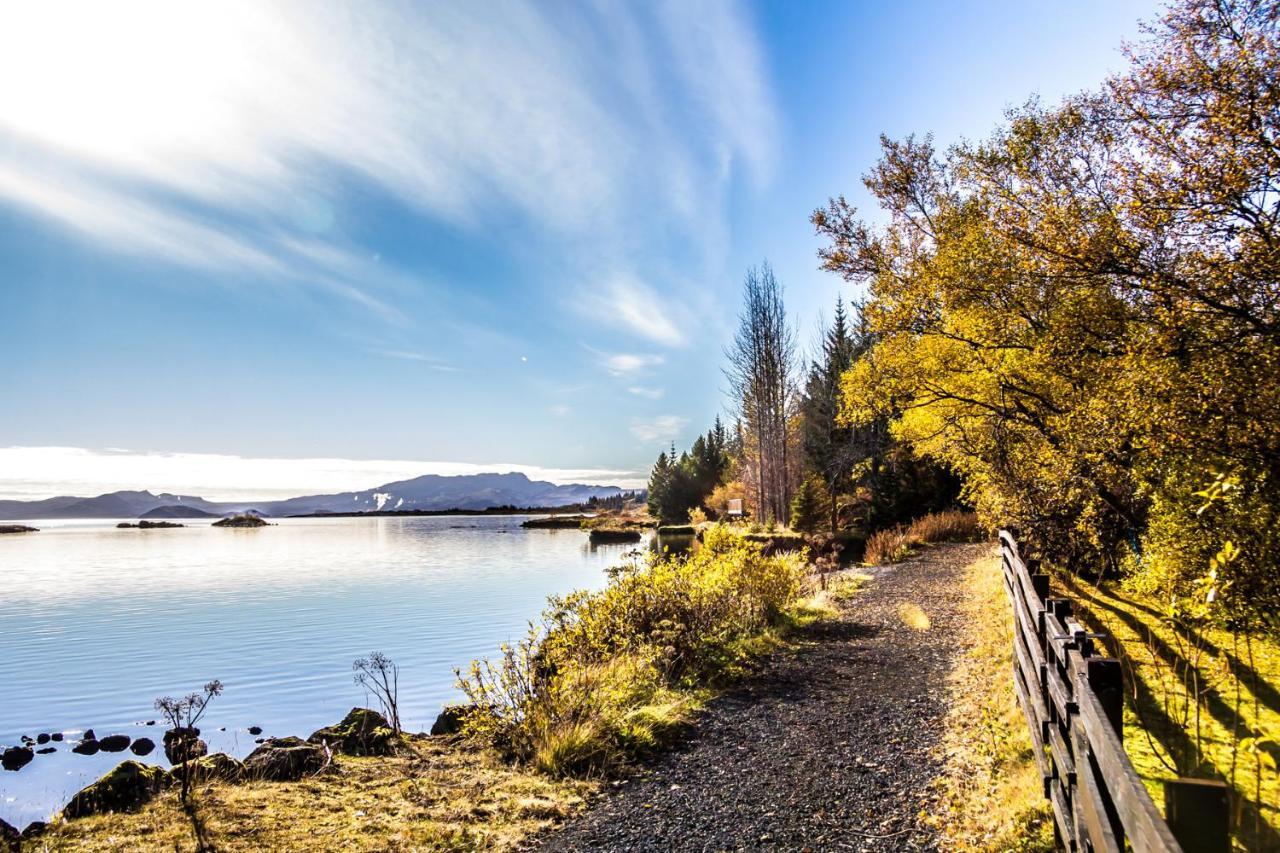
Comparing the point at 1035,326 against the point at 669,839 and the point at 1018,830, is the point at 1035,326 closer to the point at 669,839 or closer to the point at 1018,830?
the point at 1018,830

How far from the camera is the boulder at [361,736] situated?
6918 millimetres

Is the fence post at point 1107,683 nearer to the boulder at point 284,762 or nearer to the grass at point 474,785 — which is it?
the grass at point 474,785

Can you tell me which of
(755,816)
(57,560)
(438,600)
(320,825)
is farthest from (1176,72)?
(57,560)

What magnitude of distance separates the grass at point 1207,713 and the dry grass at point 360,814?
4355 millimetres

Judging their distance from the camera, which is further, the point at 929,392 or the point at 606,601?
the point at 929,392

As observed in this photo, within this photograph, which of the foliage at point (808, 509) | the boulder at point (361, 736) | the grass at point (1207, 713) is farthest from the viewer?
the foliage at point (808, 509)

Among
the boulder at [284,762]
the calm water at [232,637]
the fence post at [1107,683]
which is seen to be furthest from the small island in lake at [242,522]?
the fence post at [1107,683]

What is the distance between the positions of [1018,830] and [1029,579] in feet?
→ 8.41

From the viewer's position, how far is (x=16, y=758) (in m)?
7.11

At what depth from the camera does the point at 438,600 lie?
17.2 meters

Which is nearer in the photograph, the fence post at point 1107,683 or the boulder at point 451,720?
the fence post at point 1107,683

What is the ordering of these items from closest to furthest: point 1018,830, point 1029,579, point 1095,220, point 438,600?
1. point 1018,830
2. point 1029,579
3. point 1095,220
4. point 438,600

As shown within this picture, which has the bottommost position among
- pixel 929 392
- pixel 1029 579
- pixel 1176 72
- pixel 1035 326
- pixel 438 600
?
pixel 438 600

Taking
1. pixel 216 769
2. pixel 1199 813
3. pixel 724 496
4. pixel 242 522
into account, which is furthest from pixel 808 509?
pixel 242 522
